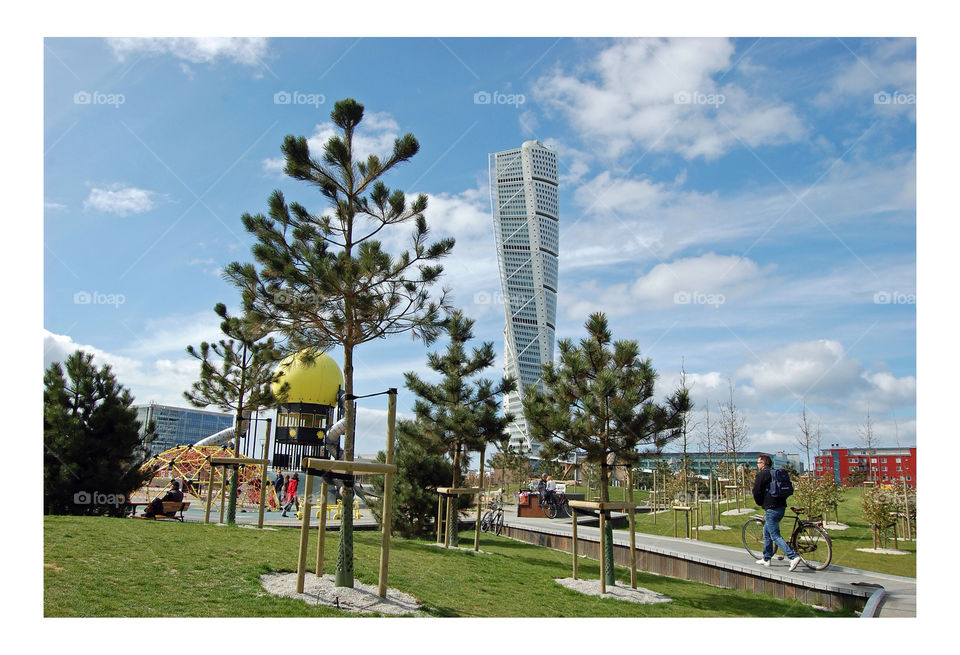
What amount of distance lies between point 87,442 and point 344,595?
1094 centimetres

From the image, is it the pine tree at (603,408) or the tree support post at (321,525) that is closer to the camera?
the tree support post at (321,525)

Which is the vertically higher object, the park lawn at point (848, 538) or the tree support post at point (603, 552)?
the tree support post at point (603, 552)

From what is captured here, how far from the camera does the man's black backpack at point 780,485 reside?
9.55 m

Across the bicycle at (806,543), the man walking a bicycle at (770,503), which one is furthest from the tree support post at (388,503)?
the bicycle at (806,543)

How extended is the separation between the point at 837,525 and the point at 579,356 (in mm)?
12092

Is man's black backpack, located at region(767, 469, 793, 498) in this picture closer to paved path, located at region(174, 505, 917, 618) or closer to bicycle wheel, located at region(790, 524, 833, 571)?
paved path, located at region(174, 505, 917, 618)

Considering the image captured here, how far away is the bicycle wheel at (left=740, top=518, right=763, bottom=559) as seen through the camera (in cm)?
1162

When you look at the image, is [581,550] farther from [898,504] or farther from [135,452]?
[135,452]

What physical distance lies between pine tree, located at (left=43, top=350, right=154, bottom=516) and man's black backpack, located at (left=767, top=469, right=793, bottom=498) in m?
14.5

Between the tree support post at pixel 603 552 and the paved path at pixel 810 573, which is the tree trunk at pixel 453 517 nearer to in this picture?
the paved path at pixel 810 573

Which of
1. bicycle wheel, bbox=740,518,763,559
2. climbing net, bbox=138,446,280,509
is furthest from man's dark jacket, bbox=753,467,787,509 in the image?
climbing net, bbox=138,446,280,509

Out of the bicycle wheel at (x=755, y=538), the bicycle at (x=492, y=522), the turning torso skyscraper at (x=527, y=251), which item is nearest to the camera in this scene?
the bicycle wheel at (x=755, y=538)

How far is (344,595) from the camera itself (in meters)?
7.08

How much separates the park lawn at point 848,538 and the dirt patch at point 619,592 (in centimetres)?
432
